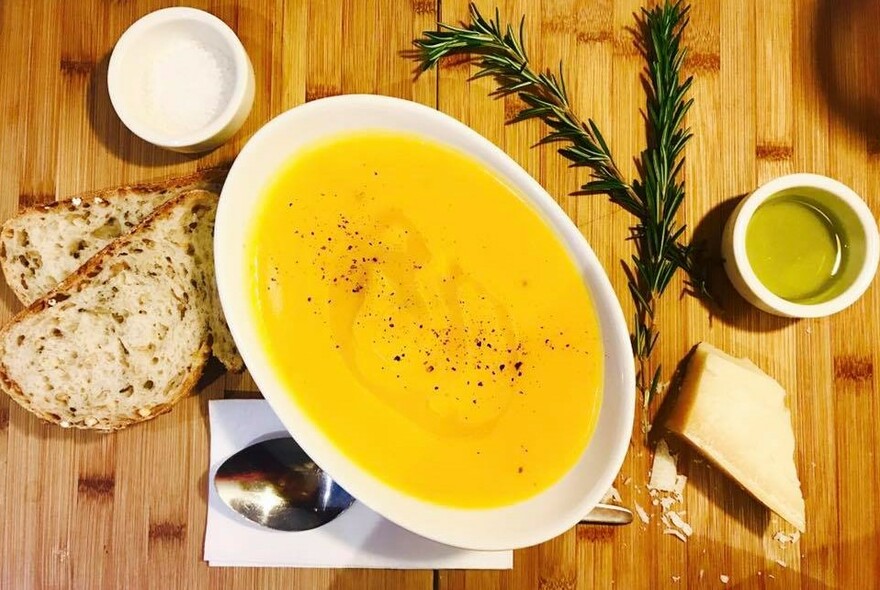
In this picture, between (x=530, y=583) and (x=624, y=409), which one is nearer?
(x=624, y=409)

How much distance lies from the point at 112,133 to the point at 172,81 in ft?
0.65

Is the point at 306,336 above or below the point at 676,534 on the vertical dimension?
above

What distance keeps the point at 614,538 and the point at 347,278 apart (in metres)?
0.76

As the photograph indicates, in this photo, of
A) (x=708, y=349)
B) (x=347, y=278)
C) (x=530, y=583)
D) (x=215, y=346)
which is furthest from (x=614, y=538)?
(x=215, y=346)

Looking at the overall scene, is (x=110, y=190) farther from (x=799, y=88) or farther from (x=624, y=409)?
(x=799, y=88)

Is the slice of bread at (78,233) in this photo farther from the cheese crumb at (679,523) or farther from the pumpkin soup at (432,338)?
the cheese crumb at (679,523)

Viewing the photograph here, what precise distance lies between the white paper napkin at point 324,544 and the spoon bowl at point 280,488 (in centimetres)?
2

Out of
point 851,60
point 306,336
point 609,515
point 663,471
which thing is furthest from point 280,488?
point 851,60

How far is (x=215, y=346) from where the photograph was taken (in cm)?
130

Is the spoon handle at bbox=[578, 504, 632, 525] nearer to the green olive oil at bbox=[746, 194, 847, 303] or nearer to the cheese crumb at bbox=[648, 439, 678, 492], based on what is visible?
the cheese crumb at bbox=[648, 439, 678, 492]

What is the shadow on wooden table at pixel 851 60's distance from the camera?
1377 mm

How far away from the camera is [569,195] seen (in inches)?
53.1

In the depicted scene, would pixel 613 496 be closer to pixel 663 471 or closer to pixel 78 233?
pixel 663 471

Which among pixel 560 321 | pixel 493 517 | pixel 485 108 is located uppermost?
pixel 485 108
